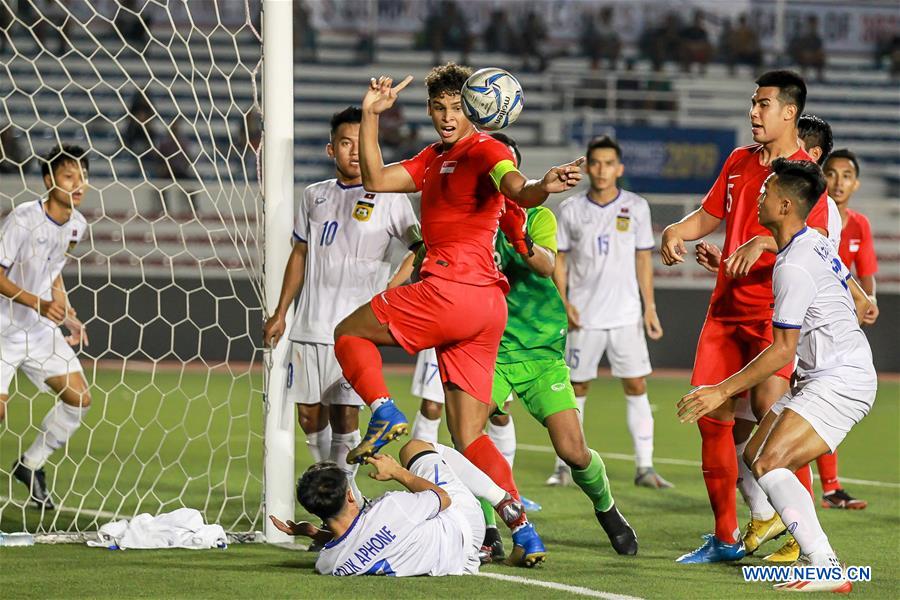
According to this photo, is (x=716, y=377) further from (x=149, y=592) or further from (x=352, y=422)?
(x=149, y=592)

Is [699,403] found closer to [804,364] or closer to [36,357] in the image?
[804,364]

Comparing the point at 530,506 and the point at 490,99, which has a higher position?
the point at 490,99

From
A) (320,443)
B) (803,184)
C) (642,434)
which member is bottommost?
(642,434)

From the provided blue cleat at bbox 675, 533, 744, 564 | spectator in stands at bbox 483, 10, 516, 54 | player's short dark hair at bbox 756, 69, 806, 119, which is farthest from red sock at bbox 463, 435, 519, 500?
spectator in stands at bbox 483, 10, 516, 54

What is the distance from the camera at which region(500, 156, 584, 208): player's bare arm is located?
4.72 metres

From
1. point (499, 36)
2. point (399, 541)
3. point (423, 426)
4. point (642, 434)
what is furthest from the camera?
point (499, 36)

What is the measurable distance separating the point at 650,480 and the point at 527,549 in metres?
3.09

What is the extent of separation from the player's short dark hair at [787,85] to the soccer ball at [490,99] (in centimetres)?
138

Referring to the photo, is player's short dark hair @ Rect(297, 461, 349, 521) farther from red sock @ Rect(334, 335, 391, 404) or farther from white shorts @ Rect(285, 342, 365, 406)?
white shorts @ Rect(285, 342, 365, 406)

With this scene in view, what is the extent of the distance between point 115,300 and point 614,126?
30.8ft

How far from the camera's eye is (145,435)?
34.4 ft

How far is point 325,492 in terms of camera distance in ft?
17.0

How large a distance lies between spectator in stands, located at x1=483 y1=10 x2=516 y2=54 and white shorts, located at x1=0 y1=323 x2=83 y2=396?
59.5ft

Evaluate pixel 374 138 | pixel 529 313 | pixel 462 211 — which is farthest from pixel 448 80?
pixel 529 313
